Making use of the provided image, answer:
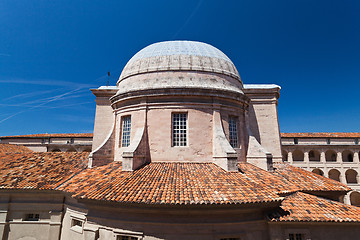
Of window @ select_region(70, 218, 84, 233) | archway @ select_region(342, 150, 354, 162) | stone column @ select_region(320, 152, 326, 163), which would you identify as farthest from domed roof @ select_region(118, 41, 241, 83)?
archway @ select_region(342, 150, 354, 162)

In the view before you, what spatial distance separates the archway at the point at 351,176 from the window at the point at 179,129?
44.2m

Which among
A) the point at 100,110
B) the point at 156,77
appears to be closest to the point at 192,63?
the point at 156,77

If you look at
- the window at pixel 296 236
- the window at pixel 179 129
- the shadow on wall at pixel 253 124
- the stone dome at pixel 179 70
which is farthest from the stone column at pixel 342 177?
the window at pixel 179 129

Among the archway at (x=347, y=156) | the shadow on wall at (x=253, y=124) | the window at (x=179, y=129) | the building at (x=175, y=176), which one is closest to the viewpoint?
the building at (x=175, y=176)

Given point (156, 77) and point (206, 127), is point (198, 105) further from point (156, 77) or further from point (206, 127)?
point (156, 77)

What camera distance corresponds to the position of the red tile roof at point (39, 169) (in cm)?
1443

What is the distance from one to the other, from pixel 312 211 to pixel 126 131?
42.7 ft

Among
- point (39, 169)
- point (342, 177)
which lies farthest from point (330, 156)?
point (39, 169)

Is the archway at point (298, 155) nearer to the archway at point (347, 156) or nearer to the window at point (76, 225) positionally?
the archway at point (347, 156)

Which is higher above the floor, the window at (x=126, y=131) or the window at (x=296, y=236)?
the window at (x=126, y=131)

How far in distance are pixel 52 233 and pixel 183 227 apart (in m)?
9.93

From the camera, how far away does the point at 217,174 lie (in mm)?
11891

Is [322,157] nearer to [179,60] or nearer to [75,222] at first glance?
[179,60]

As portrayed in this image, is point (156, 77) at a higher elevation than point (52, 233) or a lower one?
higher
